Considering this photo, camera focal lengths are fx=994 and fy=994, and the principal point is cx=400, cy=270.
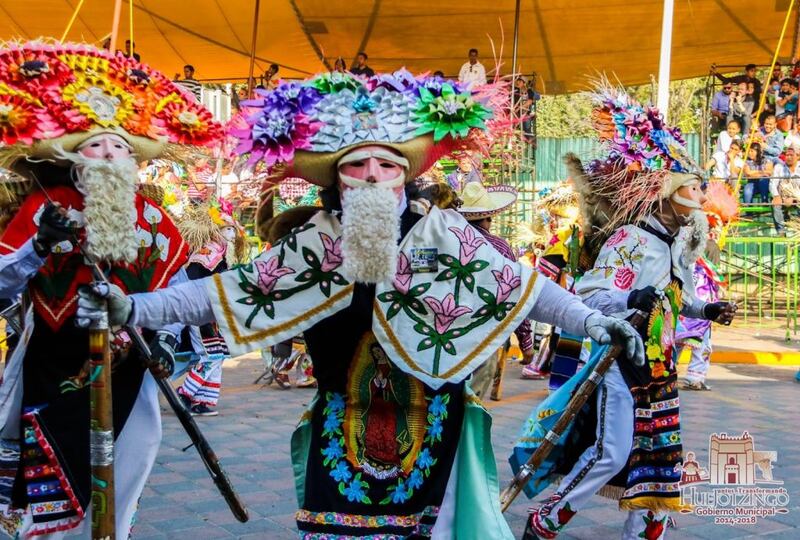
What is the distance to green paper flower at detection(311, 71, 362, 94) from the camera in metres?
3.57

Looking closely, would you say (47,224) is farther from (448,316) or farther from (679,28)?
(679,28)

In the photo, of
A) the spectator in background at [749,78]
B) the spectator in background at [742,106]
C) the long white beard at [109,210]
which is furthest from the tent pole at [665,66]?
the spectator in background at [742,106]

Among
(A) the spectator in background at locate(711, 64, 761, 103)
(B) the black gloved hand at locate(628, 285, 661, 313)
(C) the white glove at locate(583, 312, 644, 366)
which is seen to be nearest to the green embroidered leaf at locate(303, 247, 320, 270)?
(C) the white glove at locate(583, 312, 644, 366)

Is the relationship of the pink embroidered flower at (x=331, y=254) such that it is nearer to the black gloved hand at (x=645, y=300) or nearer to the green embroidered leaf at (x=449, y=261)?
the green embroidered leaf at (x=449, y=261)

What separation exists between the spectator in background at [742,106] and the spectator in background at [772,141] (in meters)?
1.29

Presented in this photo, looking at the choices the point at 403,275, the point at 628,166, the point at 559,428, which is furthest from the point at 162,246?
the point at 628,166

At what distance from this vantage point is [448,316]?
3469 mm

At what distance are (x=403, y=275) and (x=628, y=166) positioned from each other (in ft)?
6.42

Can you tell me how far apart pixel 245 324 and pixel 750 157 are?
15225mm

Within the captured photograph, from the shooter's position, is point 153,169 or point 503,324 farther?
point 153,169

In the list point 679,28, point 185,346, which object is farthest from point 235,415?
point 679,28

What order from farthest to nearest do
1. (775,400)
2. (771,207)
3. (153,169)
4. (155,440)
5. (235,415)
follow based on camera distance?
(771,207)
(775,400)
(235,415)
(153,169)
(155,440)

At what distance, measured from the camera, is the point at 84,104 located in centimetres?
384

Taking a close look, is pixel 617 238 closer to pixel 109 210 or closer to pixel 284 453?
pixel 109 210
